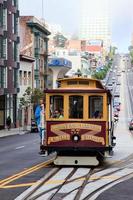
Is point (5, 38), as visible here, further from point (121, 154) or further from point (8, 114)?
point (121, 154)

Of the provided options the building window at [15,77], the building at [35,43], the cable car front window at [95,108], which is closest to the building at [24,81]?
the building at [35,43]

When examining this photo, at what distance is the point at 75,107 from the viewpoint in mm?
17969

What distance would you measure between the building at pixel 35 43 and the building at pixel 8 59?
1149 cm

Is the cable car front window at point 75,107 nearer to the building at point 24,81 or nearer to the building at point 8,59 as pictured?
the building at point 8,59

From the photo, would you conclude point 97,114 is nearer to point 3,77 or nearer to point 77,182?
point 77,182

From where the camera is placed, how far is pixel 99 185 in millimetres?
14016

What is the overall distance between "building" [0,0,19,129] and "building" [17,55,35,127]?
3462 mm

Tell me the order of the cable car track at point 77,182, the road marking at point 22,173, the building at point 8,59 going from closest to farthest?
the cable car track at point 77,182 < the road marking at point 22,173 < the building at point 8,59

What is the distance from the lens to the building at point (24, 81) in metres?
73.5

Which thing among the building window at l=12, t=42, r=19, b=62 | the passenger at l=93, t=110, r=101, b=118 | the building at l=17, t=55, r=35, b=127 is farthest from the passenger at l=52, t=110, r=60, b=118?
the building at l=17, t=55, r=35, b=127

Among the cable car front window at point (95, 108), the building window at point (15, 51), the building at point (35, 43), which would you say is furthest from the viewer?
the building at point (35, 43)

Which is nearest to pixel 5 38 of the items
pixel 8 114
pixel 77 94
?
pixel 8 114

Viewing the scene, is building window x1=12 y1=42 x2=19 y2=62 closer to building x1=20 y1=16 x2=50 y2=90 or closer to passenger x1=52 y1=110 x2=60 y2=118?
building x1=20 y1=16 x2=50 y2=90

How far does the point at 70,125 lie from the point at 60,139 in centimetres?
52
